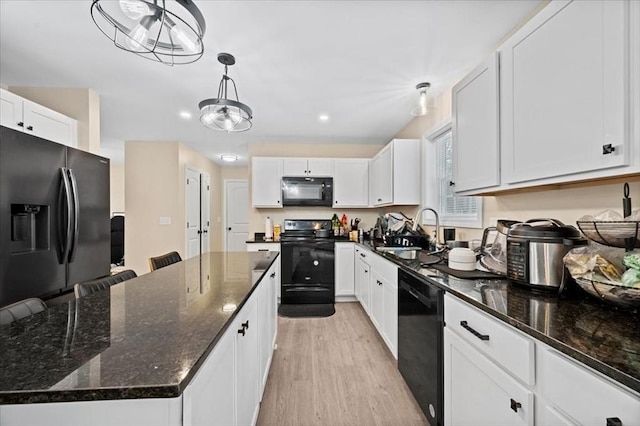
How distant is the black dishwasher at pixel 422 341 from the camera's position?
4.68ft

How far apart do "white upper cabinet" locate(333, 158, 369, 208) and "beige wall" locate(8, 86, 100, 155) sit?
10.0ft

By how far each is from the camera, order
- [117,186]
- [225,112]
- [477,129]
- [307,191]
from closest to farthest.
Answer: [477,129] < [225,112] < [307,191] < [117,186]

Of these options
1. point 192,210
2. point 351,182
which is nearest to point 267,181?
point 351,182

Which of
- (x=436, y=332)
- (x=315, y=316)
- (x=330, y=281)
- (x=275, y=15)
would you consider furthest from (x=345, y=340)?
(x=275, y=15)

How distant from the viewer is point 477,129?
5.73ft

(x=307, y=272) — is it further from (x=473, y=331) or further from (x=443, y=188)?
(x=473, y=331)

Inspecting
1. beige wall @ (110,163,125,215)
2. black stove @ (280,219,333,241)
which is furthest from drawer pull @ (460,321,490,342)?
beige wall @ (110,163,125,215)

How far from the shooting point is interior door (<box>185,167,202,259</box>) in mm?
5070

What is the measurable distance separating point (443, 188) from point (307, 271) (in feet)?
6.79

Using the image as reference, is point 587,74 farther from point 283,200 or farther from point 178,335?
point 283,200

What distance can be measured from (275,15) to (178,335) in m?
1.85

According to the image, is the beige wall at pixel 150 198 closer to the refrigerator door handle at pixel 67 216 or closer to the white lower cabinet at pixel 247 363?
the refrigerator door handle at pixel 67 216

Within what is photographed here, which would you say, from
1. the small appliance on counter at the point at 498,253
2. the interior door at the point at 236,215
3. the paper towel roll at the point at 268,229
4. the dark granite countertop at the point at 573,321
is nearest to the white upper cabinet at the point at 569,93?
the small appliance on counter at the point at 498,253

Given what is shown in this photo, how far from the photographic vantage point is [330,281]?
3883 mm
